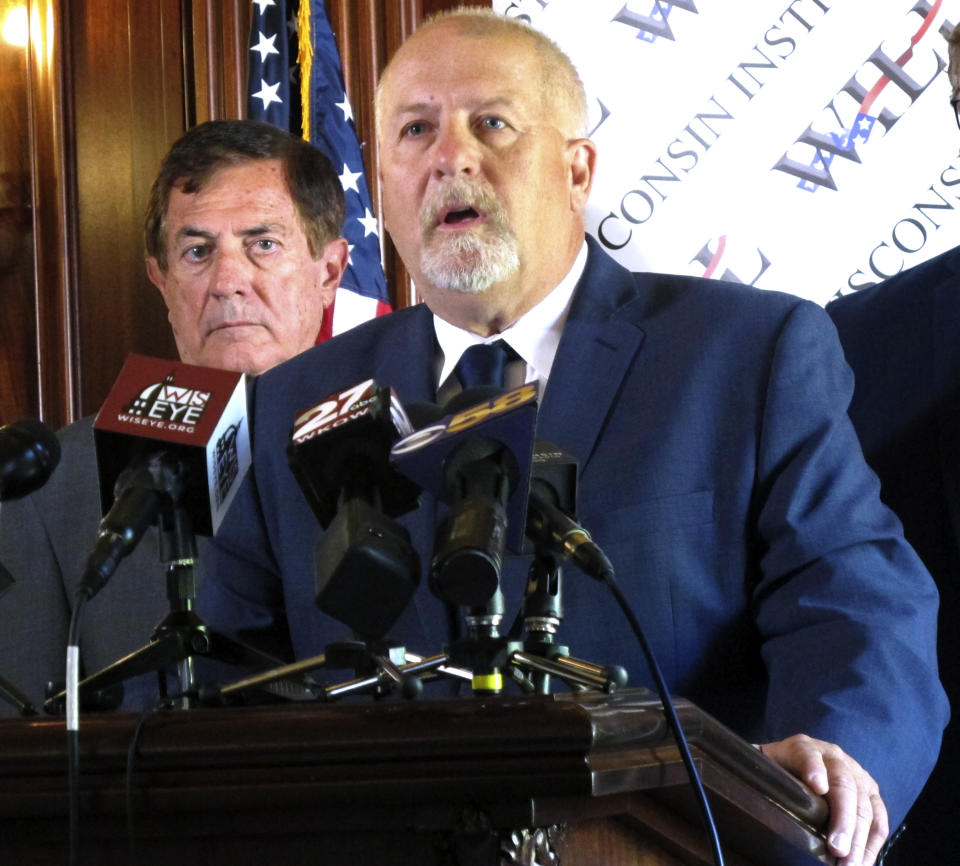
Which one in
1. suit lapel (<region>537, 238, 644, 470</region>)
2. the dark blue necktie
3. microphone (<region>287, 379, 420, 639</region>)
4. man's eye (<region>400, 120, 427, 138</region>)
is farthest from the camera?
man's eye (<region>400, 120, 427, 138</region>)

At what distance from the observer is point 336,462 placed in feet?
4.06

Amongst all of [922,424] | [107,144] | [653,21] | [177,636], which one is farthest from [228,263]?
[177,636]

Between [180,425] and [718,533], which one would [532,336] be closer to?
[718,533]

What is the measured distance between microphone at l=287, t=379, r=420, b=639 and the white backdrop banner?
8.26 ft

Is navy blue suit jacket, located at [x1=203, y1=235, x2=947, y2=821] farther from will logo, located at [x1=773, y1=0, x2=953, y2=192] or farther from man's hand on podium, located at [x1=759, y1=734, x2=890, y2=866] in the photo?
will logo, located at [x1=773, y1=0, x2=953, y2=192]

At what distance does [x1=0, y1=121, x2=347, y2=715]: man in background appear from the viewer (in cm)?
304

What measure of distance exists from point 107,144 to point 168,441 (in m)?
2.85

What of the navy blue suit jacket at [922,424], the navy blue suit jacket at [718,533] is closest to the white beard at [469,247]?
the navy blue suit jacket at [718,533]

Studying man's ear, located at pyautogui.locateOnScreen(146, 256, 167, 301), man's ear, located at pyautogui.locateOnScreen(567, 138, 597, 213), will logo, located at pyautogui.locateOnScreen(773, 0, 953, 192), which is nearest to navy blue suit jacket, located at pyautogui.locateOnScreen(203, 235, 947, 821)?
man's ear, located at pyautogui.locateOnScreen(567, 138, 597, 213)

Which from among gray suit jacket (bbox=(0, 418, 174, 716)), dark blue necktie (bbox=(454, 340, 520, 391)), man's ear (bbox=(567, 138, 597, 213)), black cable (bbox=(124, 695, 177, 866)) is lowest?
gray suit jacket (bbox=(0, 418, 174, 716))

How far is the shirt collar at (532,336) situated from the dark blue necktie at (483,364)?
3 cm

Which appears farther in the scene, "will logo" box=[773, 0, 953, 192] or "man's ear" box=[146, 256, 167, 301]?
"will logo" box=[773, 0, 953, 192]

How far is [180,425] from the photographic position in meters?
1.33

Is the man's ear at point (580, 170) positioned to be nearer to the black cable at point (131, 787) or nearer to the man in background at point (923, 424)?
the man in background at point (923, 424)
